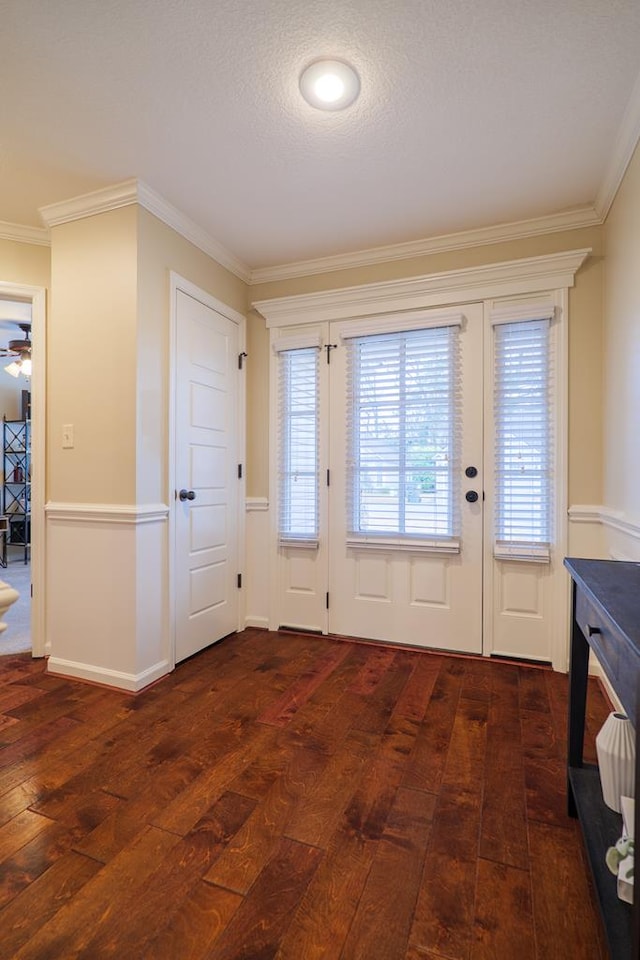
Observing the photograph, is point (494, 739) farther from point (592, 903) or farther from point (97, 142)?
point (97, 142)

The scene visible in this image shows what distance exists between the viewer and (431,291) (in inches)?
114

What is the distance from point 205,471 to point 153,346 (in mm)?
797

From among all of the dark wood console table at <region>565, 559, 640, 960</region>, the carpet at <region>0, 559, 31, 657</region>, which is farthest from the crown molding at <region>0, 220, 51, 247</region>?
the dark wood console table at <region>565, 559, 640, 960</region>

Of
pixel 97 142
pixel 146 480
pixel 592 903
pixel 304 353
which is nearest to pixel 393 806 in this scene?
pixel 592 903

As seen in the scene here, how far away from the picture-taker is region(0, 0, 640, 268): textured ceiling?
150 centimetres

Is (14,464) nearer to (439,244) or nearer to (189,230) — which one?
(189,230)

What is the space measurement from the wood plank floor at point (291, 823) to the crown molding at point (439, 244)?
2.49m

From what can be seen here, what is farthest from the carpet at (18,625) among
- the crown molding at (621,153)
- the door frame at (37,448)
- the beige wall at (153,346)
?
the crown molding at (621,153)

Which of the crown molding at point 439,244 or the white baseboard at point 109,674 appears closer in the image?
the white baseboard at point 109,674

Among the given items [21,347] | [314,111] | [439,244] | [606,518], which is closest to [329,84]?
[314,111]

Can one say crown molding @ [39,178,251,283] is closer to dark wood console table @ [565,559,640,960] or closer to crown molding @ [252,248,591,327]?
crown molding @ [252,248,591,327]

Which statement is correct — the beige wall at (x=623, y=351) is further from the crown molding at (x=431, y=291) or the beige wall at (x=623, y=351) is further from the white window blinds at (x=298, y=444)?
the white window blinds at (x=298, y=444)

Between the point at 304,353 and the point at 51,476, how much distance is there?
1.73 meters

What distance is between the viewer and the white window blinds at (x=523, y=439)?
2.65 metres
